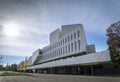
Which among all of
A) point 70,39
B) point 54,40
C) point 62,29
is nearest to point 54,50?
point 54,40

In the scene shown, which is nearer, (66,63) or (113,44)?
(113,44)

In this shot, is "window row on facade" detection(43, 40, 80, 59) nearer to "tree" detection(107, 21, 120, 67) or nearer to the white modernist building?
the white modernist building

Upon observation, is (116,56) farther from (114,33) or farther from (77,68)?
(77,68)

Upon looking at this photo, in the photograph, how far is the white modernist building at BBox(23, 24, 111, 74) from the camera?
3806cm

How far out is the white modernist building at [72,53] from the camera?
38062 mm

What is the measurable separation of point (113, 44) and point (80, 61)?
946 centimetres

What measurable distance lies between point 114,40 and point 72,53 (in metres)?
27.2

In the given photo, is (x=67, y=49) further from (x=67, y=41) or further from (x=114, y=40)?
(x=114, y=40)

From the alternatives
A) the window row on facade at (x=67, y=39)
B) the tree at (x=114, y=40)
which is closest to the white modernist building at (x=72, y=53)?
the window row on facade at (x=67, y=39)

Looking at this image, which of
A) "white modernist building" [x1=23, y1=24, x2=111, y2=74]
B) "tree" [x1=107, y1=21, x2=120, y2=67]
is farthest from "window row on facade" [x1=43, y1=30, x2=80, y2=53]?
"tree" [x1=107, y1=21, x2=120, y2=67]

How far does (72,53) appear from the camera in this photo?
2422 inches

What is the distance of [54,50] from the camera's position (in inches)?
3187

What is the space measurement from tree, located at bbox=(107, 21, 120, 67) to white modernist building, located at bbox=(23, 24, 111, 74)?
1867 mm

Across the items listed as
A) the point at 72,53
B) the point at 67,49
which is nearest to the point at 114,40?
the point at 72,53
